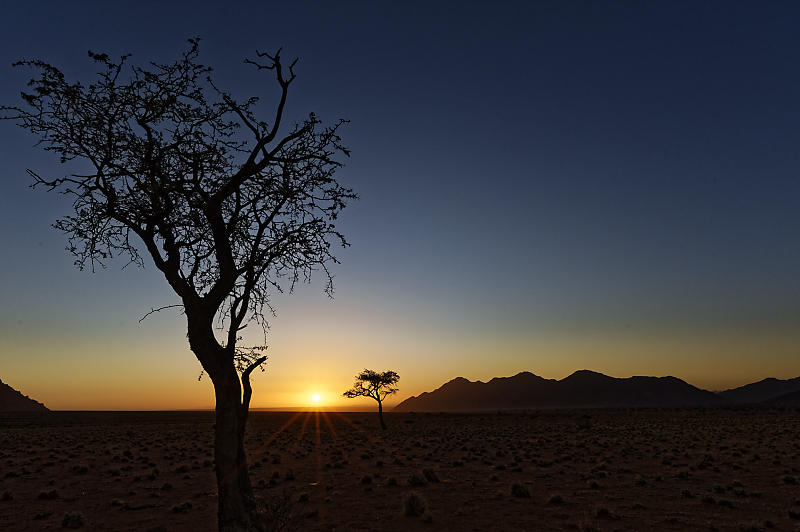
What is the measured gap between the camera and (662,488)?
63.9 ft

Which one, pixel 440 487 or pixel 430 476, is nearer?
pixel 440 487

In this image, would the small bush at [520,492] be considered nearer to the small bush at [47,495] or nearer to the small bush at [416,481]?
the small bush at [416,481]

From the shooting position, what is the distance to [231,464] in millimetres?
8539

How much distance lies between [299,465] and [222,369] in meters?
21.3

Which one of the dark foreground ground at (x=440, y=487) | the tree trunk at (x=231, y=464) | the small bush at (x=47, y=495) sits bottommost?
the dark foreground ground at (x=440, y=487)

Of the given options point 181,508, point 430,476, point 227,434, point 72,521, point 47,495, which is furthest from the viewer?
point 430,476

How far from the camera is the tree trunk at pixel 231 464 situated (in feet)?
27.5

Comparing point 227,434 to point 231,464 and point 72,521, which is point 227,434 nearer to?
point 231,464

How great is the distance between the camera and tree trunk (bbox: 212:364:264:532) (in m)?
8.38

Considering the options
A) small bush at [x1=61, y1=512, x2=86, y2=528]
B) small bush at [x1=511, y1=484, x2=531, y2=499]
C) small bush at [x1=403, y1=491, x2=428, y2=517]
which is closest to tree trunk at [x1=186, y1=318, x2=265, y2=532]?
small bush at [x1=403, y1=491, x2=428, y2=517]

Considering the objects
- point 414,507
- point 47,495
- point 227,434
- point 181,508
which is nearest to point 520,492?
point 414,507

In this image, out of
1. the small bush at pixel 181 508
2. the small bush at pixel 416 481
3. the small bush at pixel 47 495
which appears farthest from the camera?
the small bush at pixel 416 481

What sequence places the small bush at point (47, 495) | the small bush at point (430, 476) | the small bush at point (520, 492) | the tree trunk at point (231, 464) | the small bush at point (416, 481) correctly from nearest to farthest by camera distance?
the tree trunk at point (231, 464)
the small bush at point (520, 492)
the small bush at point (47, 495)
the small bush at point (416, 481)
the small bush at point (430, 476)

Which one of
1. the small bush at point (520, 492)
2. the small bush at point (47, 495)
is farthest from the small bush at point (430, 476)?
the small bush at point (47, 495)
